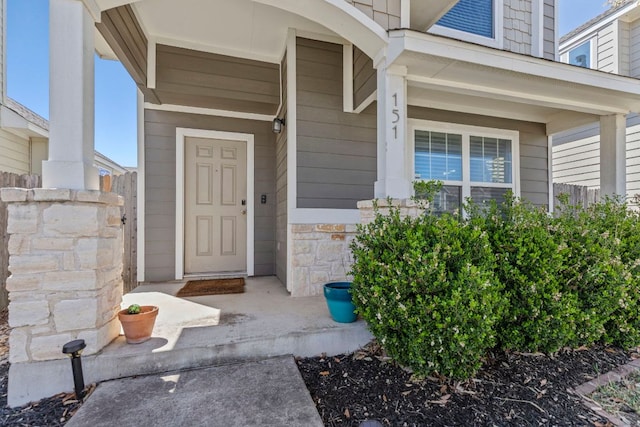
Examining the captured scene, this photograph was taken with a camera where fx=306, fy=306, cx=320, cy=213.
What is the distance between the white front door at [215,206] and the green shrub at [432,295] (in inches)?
106

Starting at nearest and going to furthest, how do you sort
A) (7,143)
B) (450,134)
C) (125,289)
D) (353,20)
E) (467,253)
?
(467,253) < (353,20) < (125,289) < (450,134) < (7,143)

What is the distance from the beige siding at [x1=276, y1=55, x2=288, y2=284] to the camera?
3.71 meters

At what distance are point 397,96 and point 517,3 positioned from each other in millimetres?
3414

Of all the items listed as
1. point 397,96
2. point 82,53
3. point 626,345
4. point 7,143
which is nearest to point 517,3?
point 397,96

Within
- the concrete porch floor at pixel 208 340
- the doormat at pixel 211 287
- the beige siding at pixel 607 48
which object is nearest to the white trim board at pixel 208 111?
the doormat at pixel 211 287

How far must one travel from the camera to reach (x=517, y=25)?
436cm

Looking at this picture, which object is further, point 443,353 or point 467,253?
point 467,253

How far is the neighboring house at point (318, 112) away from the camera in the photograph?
2.63m

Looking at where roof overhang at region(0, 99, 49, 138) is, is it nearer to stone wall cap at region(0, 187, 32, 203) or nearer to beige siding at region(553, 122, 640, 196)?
stone wall cap at region(0, 187, 32, 203)

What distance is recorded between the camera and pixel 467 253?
6.56 ft

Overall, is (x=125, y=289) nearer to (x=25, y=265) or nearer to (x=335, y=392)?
(x=25, y=265)

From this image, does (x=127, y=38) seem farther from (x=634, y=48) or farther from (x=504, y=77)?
(x=634, y=48)

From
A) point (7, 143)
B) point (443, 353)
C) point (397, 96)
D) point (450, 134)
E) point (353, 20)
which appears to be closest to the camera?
point (443, 353)

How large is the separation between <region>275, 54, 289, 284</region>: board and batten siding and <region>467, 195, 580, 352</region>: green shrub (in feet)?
7.17
